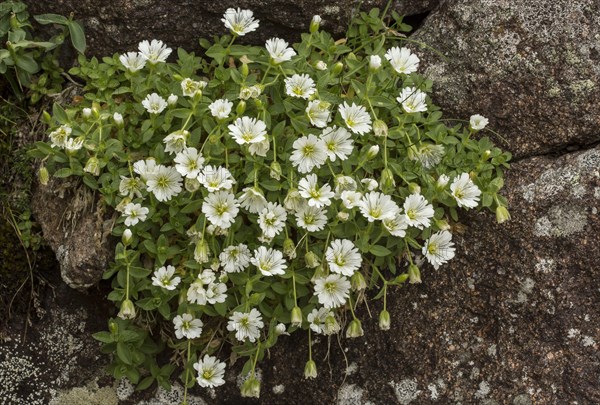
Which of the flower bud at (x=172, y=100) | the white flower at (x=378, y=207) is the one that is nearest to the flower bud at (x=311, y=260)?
the white flower at (x=378, y=207)

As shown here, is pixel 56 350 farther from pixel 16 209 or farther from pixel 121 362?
pixel 16 209

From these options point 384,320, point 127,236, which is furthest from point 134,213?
point 384,320

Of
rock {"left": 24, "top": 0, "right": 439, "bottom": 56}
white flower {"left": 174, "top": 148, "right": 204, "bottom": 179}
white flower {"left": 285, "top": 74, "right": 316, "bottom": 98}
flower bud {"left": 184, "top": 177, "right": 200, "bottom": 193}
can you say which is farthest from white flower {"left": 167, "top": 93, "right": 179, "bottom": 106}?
rock {"left": 24, "top": 0, "right": 439, "bottom": 56}

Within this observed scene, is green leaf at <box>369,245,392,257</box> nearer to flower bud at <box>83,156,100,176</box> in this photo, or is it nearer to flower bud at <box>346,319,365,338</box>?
flower bud at <box>346,319,365,338</box>

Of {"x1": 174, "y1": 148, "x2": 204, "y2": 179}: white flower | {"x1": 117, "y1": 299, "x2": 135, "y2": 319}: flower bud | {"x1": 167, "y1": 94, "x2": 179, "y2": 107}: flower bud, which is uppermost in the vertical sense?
{"x1": 167, "y1": 94, "x2": 179, "y2": 107}: flower bud

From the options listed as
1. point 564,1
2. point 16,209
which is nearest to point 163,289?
point 16,209

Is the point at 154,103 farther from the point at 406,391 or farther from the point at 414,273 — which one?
the point at 406,391
